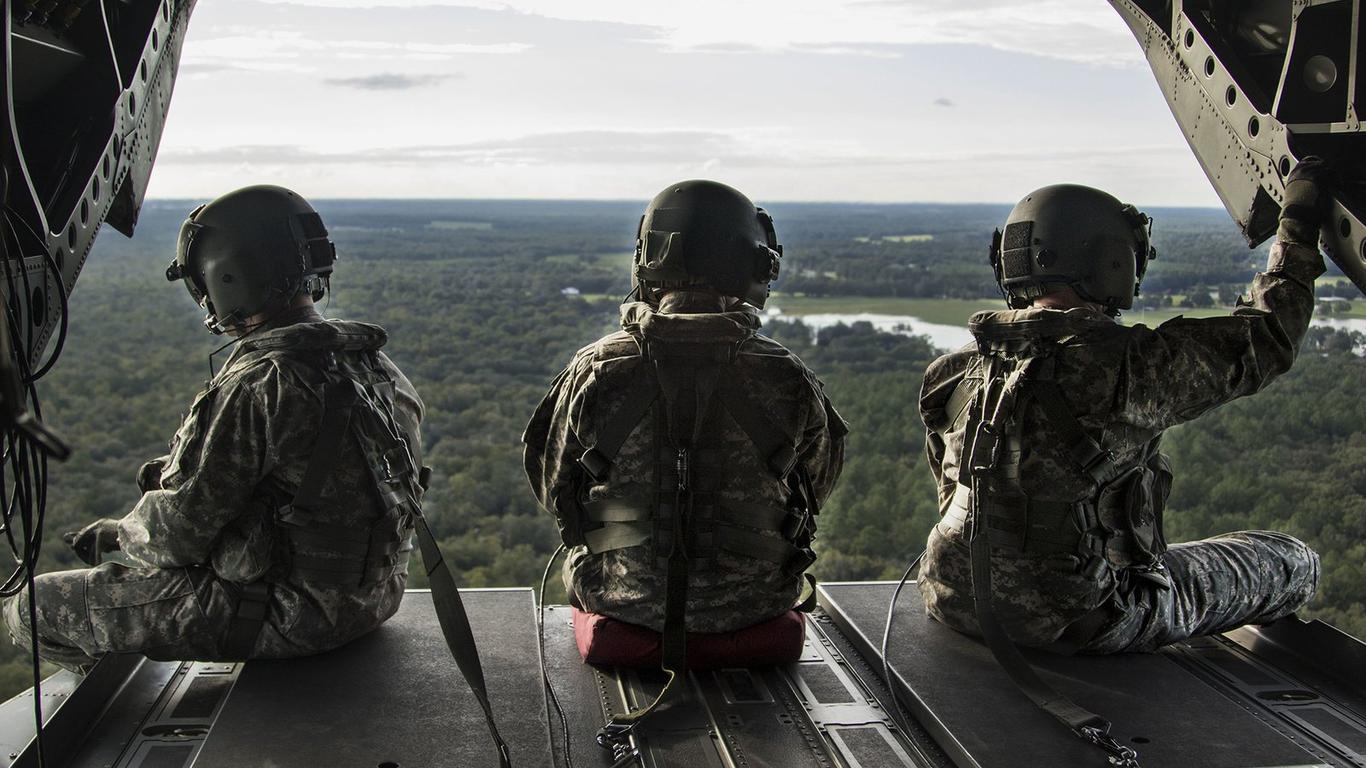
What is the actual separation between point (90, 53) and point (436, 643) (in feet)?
7.37

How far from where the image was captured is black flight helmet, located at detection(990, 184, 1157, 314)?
4117 mm

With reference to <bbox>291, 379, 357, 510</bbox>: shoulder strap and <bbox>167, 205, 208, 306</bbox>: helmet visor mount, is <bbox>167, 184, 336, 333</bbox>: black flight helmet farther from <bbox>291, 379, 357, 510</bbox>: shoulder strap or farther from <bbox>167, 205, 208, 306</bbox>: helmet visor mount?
<bbox>291, 379, 357, 510</bbox>: shoulder strap

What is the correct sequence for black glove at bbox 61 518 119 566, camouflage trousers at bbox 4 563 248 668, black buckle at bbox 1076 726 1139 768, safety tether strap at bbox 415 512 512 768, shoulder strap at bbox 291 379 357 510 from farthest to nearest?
black glove at bbox 61 518 119 566 < camouflage trousers at bbox 4 563 248 668 < shoulder strap at bbox 291 379 357 510 < safety tether strap at bbox 415 512 512 768 < black buckle at bbox 1076 726 1139 768

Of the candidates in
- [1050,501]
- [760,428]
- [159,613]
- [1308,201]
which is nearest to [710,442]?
[760,428]

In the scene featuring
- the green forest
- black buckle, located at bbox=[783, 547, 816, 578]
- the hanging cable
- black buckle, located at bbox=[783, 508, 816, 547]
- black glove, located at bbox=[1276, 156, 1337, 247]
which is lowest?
the green forest

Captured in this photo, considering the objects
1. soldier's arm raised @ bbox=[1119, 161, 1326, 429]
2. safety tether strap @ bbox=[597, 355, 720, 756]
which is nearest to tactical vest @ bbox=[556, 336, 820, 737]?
safety tether strap @ bbox=[597, 355, 720, 756]

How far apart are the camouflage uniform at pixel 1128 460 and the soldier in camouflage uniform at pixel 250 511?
197cm

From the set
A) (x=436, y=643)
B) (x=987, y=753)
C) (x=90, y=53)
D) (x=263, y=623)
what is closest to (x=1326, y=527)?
(x=987, y=753)

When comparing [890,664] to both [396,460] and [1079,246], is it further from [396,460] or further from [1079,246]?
[396,460]

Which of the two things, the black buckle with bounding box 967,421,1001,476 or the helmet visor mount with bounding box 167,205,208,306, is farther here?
the helmet visor mount with bounding box 167,205,208,306

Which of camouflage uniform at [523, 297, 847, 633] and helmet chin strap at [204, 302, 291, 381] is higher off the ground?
helmet chin strap at [204, 302, 291, 381]

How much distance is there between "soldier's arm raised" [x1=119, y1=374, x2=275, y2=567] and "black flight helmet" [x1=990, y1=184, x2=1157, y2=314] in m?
2.56

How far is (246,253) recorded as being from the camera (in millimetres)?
4062

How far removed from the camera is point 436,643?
4.30m
